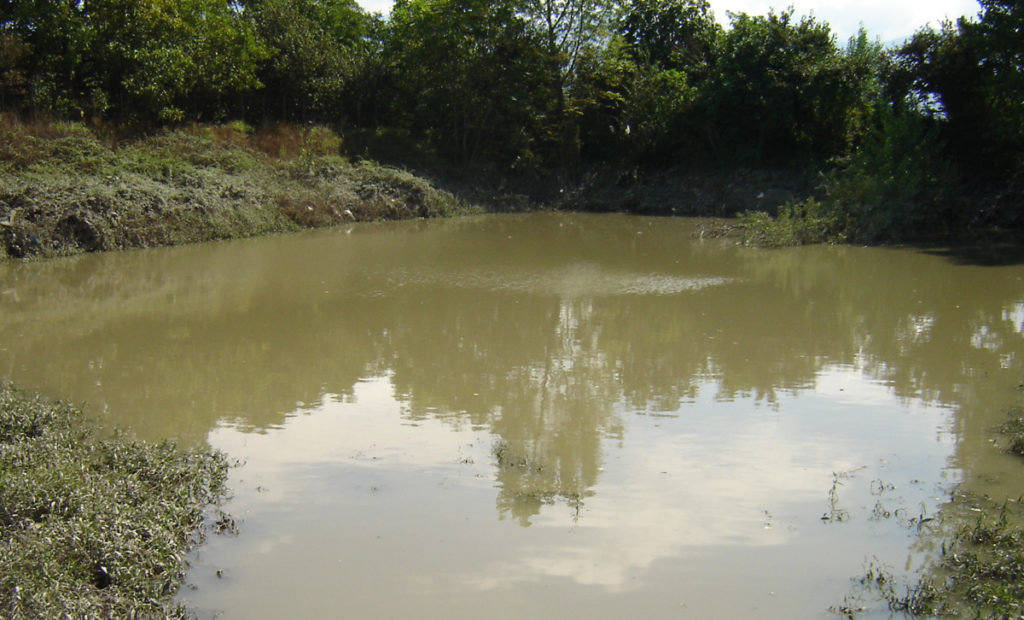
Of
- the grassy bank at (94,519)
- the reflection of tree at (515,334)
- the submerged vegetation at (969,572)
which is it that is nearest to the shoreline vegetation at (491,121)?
the reflection of tree at (515,334)

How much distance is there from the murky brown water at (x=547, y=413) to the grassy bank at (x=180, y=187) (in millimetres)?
1478

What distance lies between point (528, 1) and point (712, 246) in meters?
12.2

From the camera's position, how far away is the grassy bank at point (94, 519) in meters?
4.27

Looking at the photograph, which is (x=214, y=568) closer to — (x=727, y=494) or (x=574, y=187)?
(x=727, y=494)

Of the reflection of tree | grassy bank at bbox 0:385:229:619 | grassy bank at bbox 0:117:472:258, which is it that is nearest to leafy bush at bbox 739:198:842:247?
the reflection of tree

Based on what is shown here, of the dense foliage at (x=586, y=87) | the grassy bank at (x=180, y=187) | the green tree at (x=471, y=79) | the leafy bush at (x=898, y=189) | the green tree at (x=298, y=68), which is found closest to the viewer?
the grassy bank at (x=180, y=187)

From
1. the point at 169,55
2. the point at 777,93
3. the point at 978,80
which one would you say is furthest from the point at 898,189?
the point at 169,55

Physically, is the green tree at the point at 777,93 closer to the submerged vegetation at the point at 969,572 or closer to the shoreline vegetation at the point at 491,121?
the shoreline vegetation at the point at 491,121

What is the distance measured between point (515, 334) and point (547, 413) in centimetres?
317

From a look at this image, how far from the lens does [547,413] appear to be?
770cm

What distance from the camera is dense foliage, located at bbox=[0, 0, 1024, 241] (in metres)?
19.7

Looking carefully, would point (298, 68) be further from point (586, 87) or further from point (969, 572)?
point (969, 572)

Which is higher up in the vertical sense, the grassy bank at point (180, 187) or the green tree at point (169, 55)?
the green tree at point (169, 55)

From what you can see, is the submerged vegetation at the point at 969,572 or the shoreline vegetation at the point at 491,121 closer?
the submerged vegetation at the point at 969,572
